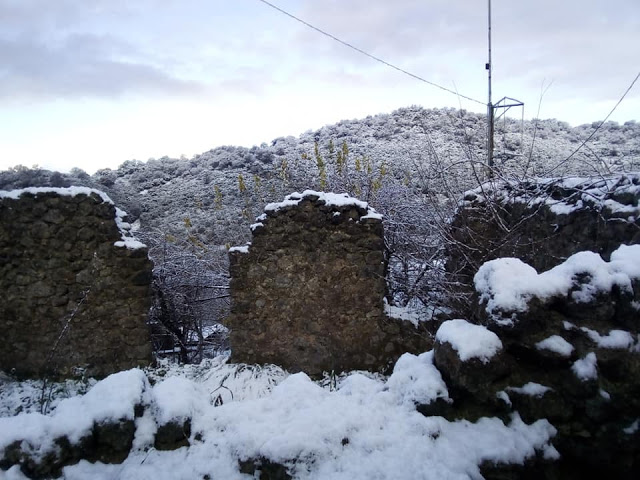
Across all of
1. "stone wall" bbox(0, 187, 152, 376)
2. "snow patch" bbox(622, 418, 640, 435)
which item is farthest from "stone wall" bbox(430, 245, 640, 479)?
"stone wall" bbox(0, 187, 152, 376)

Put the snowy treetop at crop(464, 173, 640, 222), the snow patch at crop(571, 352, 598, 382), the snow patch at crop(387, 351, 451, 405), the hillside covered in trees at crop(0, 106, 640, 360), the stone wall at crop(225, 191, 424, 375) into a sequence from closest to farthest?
1. the snow patch at crop(571, 352, 598, 382)
2. the snow patch at crop(387, 351, 451, 405)
3. the snowy treetop at crop(464, 173, 640, 222)
4. the stone wall at crop(225, 191, 424, 375)
5. the hillside covered in trees at crop(0, 106, 640, 360)

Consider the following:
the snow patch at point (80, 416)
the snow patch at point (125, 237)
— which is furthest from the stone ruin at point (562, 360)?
the snow patch at point (125, 237)

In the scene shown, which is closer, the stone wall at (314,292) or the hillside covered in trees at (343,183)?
the stone wall at (314,292)

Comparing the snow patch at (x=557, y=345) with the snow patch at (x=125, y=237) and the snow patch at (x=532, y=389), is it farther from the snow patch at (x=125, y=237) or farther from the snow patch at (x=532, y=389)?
the snow patch at (x=125, y=237)

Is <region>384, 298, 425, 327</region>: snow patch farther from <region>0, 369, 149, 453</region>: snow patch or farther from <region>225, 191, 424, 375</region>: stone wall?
<region>0, 369, 149, 453</region>: snow patch

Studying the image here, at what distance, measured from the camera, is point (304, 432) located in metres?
1.95

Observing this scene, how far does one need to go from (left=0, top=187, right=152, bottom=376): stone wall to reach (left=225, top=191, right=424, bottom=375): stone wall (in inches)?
64.7

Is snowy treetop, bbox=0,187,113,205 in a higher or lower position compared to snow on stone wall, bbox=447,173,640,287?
higher

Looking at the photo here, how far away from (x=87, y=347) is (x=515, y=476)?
17.6 feet

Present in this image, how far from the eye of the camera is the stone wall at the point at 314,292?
5.72 m

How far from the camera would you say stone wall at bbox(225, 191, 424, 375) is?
5.72 meters

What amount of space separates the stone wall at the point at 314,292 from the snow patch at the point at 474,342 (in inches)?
140

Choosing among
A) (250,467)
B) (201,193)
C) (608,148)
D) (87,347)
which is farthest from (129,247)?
(608,148)

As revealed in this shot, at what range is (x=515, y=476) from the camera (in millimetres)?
1861
